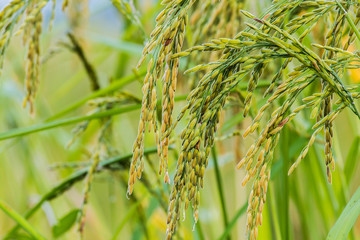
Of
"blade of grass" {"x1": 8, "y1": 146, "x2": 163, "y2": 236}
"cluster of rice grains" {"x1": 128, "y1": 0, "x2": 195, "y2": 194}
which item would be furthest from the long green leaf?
"blade of grass" {"x1": 8, "y1": 146, "x2": 163, "y2": 236}

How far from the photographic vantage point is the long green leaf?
59 centimetres

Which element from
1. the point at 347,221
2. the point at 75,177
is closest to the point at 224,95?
the point at 347,221

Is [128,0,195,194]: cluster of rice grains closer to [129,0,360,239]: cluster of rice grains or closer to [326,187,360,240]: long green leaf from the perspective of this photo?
[129,0,360,239]: cluster of rice grains

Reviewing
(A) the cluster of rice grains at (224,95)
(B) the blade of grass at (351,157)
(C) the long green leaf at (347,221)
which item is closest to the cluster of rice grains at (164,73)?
(A) the cluster of rice grains at (224,95)

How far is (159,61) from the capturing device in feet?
1.84

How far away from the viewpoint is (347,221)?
0.60 metres

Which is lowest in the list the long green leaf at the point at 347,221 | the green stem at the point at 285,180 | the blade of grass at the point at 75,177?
the green stem at the point at 285,180

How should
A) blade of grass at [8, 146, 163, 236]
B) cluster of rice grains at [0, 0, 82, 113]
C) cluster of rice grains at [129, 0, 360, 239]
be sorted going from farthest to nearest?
blade of grass at [8, 146, 163, 236] < cluster of rice grains at [0, 0, 82, 113] < cluster of rice grains at [129, 0, 360, 239]

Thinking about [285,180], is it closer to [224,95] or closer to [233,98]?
[233,98]

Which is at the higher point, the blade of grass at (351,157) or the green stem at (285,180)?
the green stem at (285,180)

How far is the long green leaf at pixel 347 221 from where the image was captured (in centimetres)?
59

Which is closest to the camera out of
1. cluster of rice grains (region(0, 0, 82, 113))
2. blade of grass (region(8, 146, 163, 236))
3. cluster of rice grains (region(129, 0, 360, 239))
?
cluster of rice grains (region(129, 0, 360, 239))

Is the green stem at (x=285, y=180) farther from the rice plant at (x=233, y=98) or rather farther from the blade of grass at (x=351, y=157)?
the blade of grass at (x=351, y=157)

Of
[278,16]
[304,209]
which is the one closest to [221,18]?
[278,16]
